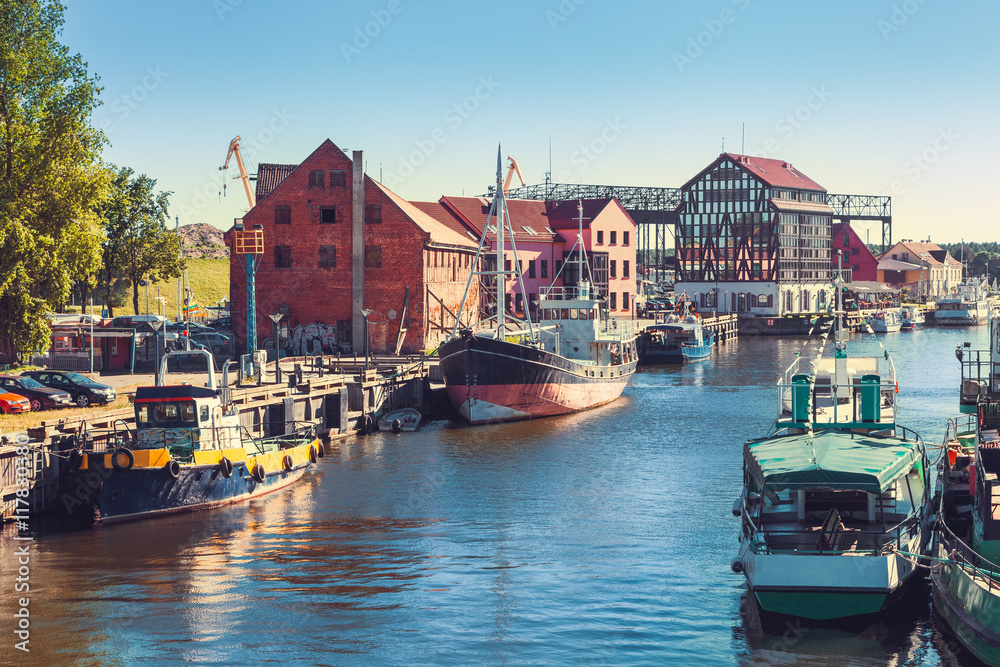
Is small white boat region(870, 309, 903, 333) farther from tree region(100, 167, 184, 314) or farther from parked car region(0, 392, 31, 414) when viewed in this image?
parked car region(0, 392, 31, 414)

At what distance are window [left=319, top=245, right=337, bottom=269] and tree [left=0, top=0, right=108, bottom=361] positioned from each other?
87.1 feet

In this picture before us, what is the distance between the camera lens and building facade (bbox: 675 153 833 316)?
5182 inches

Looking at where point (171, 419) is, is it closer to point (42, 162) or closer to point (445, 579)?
point (445, 579)

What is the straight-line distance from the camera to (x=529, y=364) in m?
53.1

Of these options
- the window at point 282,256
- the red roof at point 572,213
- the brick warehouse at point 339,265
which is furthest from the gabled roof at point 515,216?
the window at point 282,256

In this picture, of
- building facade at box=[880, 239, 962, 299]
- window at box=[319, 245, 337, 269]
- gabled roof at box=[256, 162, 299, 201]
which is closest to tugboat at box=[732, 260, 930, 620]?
window at box=[319, 245, 337, 269]

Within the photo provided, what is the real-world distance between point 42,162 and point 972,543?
35671 millimetres

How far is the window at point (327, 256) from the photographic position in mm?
67938

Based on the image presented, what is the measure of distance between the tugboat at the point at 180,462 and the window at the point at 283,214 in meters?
34.5

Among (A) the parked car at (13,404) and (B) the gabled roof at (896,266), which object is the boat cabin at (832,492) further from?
(B) the gabled roof at (896,266)

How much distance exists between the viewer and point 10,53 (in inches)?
1569

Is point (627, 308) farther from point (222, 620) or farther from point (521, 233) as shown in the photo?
point (222, 620)

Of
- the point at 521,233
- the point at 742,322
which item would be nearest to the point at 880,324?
the point at 742,322

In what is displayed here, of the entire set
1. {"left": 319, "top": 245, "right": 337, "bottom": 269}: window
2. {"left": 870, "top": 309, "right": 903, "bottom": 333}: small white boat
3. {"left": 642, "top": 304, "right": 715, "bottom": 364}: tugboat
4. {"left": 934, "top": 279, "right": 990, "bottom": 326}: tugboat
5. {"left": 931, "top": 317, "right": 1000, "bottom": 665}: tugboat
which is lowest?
{"left": 931, "top": 317, "right": 1000, "bottom": 665}: tugboat
